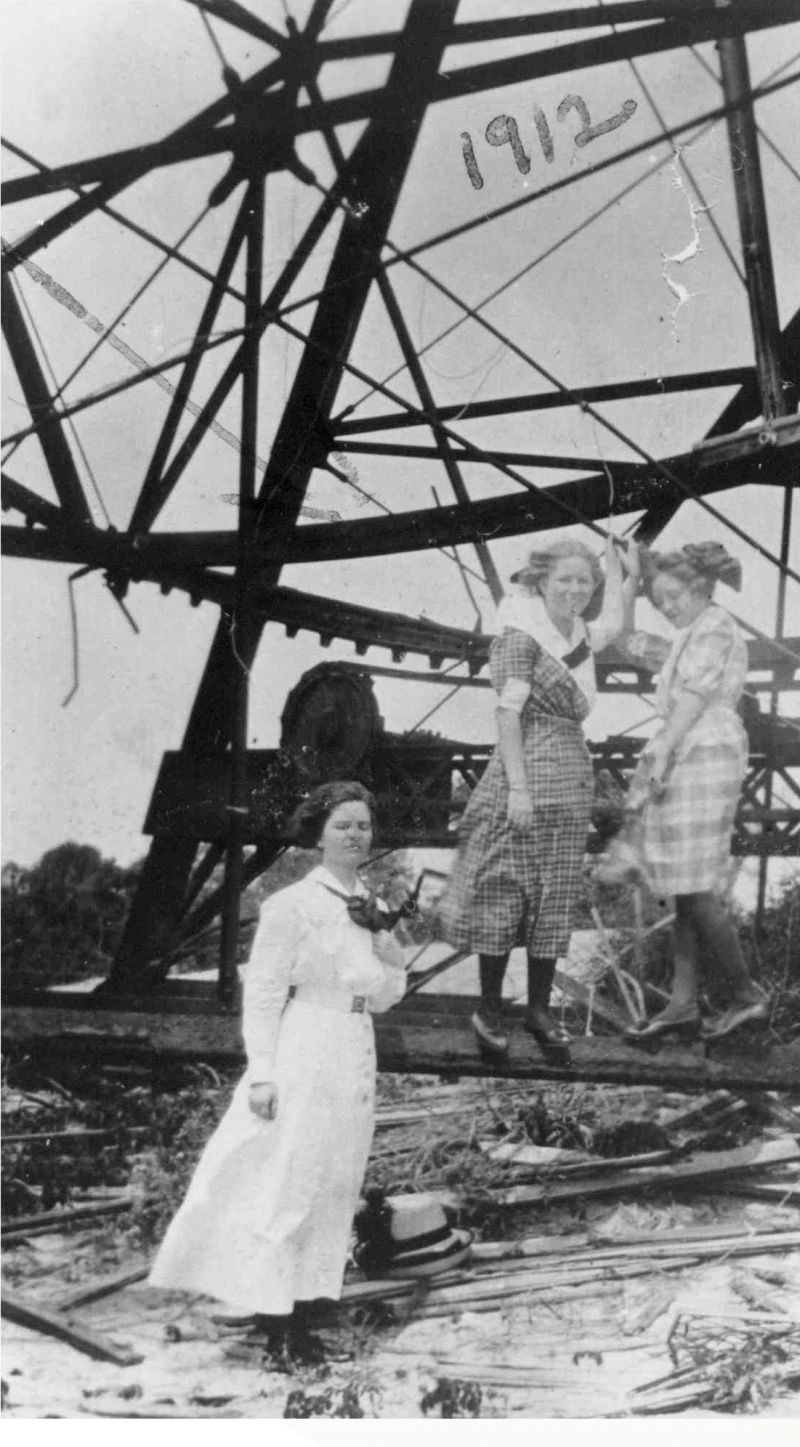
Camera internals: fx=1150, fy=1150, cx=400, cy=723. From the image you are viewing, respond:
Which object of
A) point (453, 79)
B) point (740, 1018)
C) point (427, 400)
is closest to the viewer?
point (740, 1018)

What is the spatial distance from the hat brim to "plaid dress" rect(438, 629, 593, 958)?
1394 mm

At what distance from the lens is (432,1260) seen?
503 cm

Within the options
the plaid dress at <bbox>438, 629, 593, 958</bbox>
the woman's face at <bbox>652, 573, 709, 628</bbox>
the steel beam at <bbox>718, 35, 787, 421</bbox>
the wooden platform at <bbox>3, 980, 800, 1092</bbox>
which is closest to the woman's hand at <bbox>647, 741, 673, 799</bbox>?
the plaid dress at <bbox>438, 629, 593, 958</bbox>

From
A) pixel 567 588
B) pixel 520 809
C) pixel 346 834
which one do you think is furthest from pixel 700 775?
pixel 346 834

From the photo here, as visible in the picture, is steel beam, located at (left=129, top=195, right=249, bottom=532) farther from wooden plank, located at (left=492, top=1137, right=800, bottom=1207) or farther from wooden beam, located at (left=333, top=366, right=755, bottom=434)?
wooden plank, located at (left=492, top=1137, right=800, bottom=1207)

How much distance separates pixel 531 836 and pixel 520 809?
0.16 meters

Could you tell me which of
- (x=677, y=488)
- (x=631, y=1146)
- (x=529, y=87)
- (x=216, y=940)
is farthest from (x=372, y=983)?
(x=216, y=940)

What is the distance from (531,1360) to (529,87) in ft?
18.0

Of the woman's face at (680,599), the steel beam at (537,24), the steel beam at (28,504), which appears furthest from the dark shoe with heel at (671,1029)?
the steel beam at (537,24)

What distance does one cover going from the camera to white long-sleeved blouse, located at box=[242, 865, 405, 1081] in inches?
172

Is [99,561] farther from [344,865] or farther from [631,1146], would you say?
[631,1146]

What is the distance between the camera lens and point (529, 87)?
17.0 ft

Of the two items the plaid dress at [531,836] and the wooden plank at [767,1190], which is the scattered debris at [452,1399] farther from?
the wooden plank at [767,1190]

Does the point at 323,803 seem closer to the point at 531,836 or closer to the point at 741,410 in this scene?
the point at 531,836
